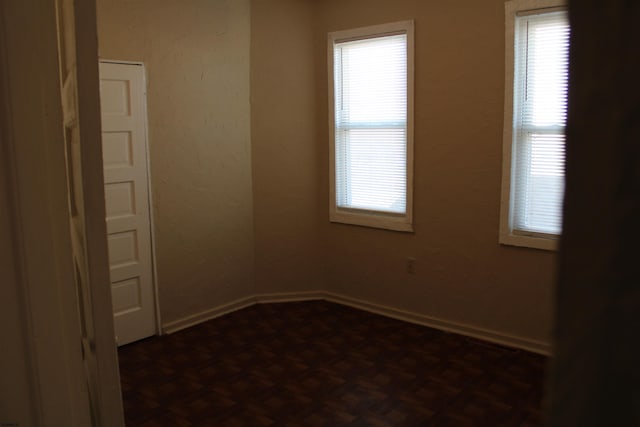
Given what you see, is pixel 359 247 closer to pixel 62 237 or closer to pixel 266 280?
pixel 266 280

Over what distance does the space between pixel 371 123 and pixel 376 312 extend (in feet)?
5.17

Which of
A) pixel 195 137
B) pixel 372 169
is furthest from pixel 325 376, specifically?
pixel 195 137

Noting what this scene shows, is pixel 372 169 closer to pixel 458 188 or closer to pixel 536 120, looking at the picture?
pixel 458 188

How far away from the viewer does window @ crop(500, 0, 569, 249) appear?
357 cm

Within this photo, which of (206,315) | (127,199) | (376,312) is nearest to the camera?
(127,199)

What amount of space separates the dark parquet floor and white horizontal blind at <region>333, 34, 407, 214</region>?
107 cm

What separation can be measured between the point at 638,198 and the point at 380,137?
176 inches

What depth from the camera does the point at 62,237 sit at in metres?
0.98

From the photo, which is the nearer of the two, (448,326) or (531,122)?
(531,122)

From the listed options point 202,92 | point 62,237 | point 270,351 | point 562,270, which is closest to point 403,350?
point 270,351

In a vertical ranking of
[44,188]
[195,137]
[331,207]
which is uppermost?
[195,137]

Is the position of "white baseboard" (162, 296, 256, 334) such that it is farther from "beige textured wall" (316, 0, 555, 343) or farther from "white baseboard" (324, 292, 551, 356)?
"beige textured wall" (316, 0, 555, 343)

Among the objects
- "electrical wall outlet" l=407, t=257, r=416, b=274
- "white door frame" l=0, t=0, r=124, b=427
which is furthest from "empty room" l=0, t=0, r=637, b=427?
"white door frame" l=0, t=0, r=124, b=427

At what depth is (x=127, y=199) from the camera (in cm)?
395
